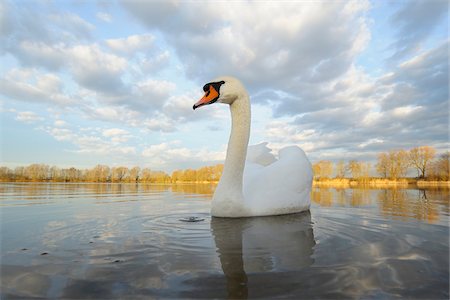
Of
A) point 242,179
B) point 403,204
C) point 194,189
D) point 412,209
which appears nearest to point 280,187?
point 242,179

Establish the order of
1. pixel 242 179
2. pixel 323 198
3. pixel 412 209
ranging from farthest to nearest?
pixel 323 198 < pixel 412 209 < pixel 242 179

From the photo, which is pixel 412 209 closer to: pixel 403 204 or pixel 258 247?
pixel 403 204

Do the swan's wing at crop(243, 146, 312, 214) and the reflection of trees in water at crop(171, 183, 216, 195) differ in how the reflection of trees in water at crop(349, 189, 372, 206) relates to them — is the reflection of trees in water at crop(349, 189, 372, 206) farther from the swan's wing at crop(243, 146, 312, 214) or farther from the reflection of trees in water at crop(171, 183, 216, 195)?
the reflection of trees in water at crop(171, 183, 216, 195)

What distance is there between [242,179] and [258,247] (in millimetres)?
2899

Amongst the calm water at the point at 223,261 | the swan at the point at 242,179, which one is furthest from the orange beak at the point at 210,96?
the calm water at the point at 223,261

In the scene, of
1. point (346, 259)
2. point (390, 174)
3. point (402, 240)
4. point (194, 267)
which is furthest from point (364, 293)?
point (390, 174)

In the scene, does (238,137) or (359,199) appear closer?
(238,137)

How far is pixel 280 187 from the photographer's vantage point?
602cm

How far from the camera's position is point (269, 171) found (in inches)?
258

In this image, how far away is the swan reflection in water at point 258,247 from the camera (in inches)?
94.9

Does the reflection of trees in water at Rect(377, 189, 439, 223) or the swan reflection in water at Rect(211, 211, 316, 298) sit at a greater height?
the swan reflection in water at Rect(211, 211, 316, 298)

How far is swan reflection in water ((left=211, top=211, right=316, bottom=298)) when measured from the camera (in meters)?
2.41

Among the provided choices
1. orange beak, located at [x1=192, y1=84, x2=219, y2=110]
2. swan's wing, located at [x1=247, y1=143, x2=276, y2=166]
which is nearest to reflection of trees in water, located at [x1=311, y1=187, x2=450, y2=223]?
swan's wing, located at [x1=247, y1=143, x2=276, y2=166]

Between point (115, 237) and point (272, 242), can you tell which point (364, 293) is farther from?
point (115, 237)
